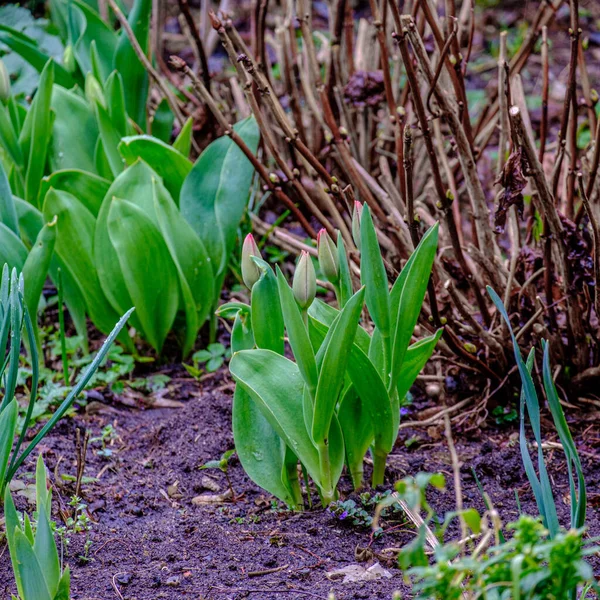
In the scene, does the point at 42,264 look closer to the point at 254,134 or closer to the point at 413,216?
the point at 254,134

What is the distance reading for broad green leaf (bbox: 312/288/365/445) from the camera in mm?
1302

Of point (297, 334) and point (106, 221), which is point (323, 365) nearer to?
point (297, 334)

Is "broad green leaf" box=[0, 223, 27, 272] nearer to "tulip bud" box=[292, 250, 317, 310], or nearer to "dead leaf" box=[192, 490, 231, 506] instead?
"dead leaf" box=[192, 490, 231, 506]

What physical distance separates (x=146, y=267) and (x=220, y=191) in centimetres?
30

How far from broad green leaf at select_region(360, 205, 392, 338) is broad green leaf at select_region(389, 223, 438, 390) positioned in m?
0.03

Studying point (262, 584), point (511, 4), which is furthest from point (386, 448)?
point (511, 4)

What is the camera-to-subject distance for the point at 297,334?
1353mm

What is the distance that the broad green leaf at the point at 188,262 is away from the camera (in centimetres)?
218

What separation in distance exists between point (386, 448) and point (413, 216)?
0.46m

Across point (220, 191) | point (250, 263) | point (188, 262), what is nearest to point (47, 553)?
point (250, 263)

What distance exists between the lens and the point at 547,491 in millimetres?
1070

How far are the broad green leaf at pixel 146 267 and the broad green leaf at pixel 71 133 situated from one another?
0.54 meters

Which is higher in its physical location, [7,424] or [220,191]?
[220,191]

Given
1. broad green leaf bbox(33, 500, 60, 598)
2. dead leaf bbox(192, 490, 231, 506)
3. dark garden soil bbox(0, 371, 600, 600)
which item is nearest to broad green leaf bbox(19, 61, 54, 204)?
dark garden soil bbox(0, 371, 600, 600)
